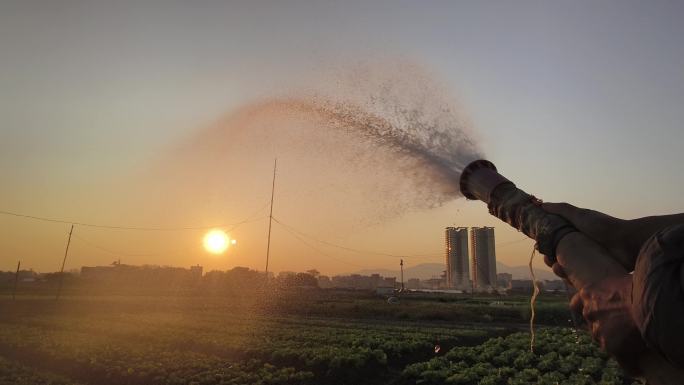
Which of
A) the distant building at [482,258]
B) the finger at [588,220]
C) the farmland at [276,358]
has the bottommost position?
the farmland at [276,358]

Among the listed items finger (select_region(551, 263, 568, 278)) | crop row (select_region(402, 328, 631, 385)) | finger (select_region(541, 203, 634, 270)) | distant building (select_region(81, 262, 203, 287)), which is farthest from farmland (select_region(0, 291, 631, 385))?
distant building (select_region(81, 262, 203, 287))

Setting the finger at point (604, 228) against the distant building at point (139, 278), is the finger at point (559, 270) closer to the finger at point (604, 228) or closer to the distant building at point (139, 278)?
the finger at point (604, 228)

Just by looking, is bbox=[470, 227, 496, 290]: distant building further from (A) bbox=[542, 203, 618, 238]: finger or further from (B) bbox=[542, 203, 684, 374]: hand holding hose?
A: (B) bbox=[542, 203, 684, 374]: hand holding hose

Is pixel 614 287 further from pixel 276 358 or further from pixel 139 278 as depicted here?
pixel 139 278

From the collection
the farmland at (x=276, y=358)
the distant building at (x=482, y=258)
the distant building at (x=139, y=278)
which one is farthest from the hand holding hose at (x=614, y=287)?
the distant building at (x=482, y=258)

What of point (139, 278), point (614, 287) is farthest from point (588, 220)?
point (139, 278)

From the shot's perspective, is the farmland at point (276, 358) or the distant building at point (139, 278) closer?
the farmland at point (276, 358)

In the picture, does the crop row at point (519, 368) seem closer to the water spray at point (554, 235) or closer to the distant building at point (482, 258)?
the water spray at point (554, 235)

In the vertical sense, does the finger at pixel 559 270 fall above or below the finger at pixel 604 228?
below

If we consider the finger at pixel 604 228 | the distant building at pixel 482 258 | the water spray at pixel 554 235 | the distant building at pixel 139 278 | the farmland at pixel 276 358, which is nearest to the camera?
Result: the water spray at pixel 554 235

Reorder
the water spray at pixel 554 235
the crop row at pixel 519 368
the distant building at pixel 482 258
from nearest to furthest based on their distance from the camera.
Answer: the water spray at pixel 554 235 < the crop row at pixel 519 368 < the distant building at pixel 482 258

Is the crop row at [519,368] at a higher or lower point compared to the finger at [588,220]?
lower

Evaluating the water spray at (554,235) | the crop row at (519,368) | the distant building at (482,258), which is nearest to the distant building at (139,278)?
the distant building at (482,258)

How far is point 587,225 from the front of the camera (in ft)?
7.43
